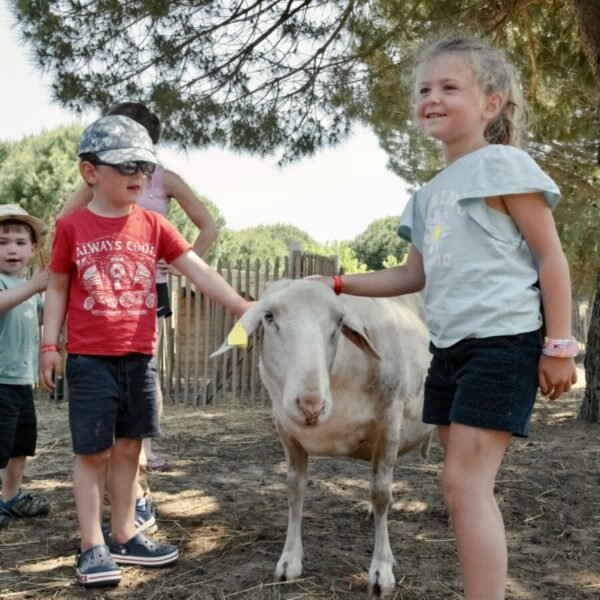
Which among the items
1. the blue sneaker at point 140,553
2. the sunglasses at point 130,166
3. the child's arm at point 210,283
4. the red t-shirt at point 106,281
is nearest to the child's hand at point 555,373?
the child's arm at point 210,283

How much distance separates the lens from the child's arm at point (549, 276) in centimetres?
200

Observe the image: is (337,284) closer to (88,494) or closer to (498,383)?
(498,383)

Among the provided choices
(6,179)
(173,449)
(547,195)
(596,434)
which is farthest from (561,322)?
(6,179)

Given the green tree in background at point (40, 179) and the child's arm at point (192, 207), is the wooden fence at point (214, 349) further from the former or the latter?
the green tree in background at point (40, 179)

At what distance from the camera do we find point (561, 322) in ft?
6.59

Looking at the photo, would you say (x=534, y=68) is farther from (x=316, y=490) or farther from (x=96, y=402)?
(x=96, y=402)

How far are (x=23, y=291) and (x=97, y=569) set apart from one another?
1.21 metres

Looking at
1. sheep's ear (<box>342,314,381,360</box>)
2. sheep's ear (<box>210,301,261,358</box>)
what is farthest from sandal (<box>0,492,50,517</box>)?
sheep's ear (<box>342,314,381,360</box>)

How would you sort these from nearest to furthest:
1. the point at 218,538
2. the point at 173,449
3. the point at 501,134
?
1. the point at 501,134
2. the point at 218,538
3. the point at 173,449

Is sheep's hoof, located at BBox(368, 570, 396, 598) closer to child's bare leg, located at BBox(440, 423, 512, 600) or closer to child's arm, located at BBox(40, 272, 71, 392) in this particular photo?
child's bare leg, located at BBox(440, 423, 512, 600)

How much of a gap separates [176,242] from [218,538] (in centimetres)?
141

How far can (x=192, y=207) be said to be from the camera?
3.84 m

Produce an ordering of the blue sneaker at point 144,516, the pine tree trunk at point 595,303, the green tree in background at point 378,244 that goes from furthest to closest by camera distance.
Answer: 1. the green tree in background at point 378,244
2. the pine tree trunk at point 595,303
3. the blue sneaker at point 144,516

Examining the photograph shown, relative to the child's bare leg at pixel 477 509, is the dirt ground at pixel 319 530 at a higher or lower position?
lower
